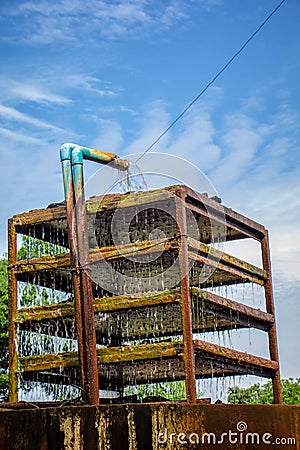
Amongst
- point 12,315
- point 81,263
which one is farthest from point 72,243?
point 12,315

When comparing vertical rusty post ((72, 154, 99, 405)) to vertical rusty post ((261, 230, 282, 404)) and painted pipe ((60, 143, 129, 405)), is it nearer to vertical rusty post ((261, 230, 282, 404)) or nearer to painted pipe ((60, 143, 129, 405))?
painted pipe ((60, 143, 129, 405))

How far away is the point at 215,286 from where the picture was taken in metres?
14.0

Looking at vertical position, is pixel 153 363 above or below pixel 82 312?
below

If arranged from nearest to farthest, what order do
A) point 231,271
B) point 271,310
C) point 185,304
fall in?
point 185,304
point 231,271
point 271,310

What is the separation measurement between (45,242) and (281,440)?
25.3 ft

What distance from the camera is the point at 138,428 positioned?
6375 millimetres

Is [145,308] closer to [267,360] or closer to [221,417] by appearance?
[267,360]

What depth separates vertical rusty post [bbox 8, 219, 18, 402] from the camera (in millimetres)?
12438

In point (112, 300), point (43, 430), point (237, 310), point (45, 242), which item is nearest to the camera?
point (43, 430)

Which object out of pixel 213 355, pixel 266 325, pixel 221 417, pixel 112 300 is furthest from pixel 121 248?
pixel 221 417

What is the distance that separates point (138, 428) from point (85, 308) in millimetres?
4371

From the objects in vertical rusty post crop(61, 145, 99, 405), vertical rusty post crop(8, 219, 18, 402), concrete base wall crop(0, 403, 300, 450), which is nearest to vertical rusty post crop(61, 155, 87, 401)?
vertical rusty post crop(61, 145, 99, 405)

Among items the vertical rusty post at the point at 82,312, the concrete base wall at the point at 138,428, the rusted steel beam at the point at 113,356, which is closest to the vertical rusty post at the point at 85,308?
the vertical rusty post at the point at 82,312

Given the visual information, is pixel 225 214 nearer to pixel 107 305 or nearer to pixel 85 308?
pixel 107 305
